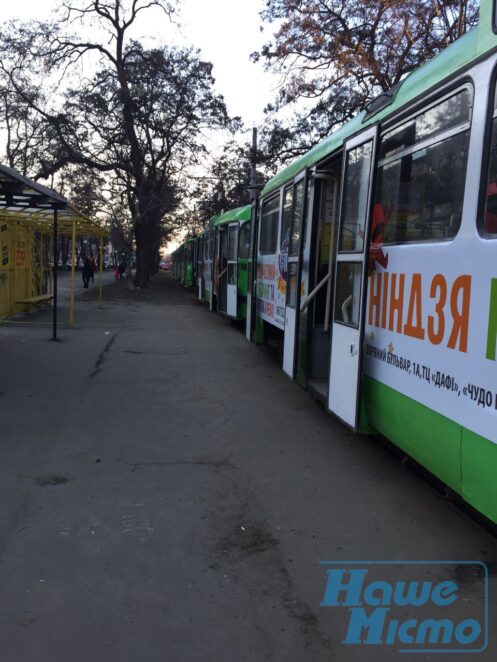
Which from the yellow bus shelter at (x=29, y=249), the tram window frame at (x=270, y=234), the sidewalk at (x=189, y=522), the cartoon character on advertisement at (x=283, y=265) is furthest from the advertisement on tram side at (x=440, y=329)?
the yellow bus shelter at (x=29, y=249)

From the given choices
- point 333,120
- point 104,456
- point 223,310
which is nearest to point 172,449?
point 104,456

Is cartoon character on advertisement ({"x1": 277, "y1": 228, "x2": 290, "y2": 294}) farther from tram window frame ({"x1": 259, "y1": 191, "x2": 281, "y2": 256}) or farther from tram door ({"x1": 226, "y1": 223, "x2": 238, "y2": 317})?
tram door ({"x1": 226, "y1": 223, "x2": 238, "y2": 317})

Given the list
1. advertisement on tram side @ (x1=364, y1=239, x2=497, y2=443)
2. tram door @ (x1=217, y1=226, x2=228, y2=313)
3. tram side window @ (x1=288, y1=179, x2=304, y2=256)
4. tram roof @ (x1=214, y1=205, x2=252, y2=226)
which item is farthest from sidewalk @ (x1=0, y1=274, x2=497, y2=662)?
tram door @ (x1=217, y1=226, x2=228, y2=313)

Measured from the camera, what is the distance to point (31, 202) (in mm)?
9953

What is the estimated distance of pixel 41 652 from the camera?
2.61 m

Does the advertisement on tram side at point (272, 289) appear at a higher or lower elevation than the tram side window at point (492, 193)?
lower

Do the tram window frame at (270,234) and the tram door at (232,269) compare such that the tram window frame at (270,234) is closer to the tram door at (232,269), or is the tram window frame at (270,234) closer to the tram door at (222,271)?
the tram door at (232,269)

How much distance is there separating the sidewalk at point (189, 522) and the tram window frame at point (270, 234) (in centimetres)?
260

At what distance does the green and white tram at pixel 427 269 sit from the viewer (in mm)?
3045

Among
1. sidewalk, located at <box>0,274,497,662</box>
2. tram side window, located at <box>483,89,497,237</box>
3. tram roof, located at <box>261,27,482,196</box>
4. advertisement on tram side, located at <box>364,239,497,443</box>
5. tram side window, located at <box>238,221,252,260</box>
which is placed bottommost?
sidewalk, located at <box>0,274,497,662</box>

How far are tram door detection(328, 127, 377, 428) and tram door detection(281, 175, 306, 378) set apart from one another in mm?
1600

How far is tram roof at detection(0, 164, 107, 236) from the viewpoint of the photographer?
768 cm

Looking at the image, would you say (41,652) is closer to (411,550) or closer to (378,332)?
(411,550)

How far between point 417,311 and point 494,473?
1255 millimetres
